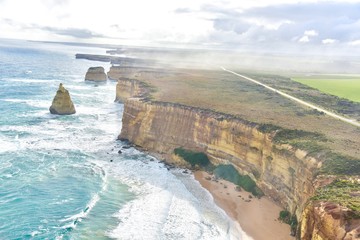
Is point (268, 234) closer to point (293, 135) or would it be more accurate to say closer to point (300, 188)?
point (300, 188)

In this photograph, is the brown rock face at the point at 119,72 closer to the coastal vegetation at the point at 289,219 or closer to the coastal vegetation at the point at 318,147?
the coastal vegetation at the point at 318,147

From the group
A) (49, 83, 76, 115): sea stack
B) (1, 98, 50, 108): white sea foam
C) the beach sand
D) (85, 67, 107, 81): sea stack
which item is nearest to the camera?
the beach sand

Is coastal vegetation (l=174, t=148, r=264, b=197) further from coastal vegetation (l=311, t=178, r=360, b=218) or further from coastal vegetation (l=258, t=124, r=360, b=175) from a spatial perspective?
coastal vegetation (l=311, t=178, r=360, b=218)

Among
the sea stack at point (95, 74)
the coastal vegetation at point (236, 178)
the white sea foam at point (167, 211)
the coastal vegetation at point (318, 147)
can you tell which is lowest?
the white sea foam at point (167, 211)

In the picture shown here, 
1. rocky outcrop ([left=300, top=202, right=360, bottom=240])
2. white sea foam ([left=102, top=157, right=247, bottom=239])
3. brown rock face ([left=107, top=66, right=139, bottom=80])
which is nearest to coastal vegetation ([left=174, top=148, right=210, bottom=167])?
white sea foam ([left=102, top=157, right=247, bottom=239])

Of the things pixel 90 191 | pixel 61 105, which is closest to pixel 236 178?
pixel 90 191

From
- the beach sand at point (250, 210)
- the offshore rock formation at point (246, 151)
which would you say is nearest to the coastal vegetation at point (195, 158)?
the offshore rock formation at point (246, 151)
